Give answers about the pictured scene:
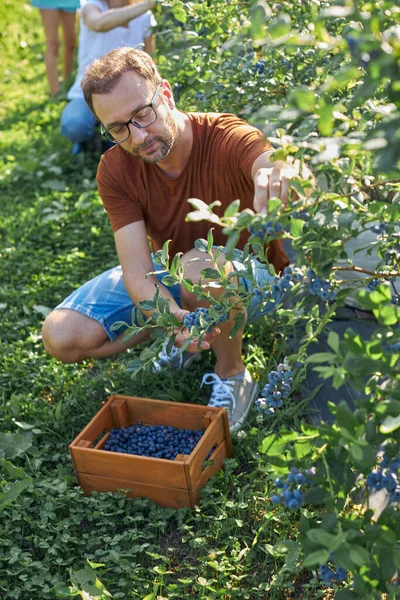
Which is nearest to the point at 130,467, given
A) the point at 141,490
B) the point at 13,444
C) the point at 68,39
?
the point at 141,490

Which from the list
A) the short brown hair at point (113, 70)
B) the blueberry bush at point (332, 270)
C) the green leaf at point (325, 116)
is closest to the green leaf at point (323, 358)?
the blueberry bush at point (332, 270)

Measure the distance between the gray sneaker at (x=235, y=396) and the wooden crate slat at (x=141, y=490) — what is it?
361 mm

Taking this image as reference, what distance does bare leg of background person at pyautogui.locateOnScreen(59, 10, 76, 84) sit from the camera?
19.9 feet

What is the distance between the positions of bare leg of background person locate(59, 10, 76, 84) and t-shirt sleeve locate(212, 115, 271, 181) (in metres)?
3.93

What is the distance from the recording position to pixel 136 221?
259cm

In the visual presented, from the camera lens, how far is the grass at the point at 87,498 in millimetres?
1993

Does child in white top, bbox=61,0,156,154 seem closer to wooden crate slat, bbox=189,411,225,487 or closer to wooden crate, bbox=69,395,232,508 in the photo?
wooden crate, bbox=69,395,232,508

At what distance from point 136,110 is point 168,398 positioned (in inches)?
37.6

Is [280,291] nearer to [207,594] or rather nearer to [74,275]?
[207,594]

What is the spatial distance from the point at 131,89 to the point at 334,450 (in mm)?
1447

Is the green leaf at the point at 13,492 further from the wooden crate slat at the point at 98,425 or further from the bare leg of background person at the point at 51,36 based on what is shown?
the bare leg of background person at the point at 51,36

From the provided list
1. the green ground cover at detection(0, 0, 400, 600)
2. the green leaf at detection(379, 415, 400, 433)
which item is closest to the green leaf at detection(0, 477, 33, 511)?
the green ground cover at detection(0, 0, 400, 600)

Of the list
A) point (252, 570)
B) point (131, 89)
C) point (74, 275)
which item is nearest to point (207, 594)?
point (252, 570)

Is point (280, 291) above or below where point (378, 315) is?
below
